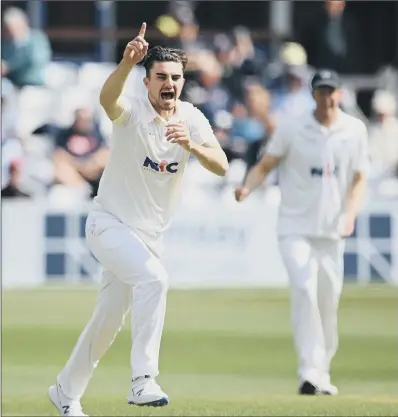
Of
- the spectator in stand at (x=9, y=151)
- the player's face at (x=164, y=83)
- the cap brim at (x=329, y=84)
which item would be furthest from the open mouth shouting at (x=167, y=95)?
the spectator in stand at (x=9, y=151)

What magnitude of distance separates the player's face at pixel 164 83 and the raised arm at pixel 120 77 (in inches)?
8.1

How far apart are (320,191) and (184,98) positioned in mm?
9503

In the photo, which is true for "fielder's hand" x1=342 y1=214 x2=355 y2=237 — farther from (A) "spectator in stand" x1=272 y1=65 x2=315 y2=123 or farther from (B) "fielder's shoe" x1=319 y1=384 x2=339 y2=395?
(A) "spectator in stand" x1=272 y1=65 x2=315 y2=123

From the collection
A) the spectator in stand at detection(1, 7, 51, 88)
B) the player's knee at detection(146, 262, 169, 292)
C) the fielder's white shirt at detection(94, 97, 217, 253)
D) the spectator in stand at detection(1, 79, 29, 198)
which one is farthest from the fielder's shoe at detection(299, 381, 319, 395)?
the spectator in stand at detection(1, 7, 51, 88)

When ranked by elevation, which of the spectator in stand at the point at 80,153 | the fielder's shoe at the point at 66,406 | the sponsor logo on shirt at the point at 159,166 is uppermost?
the sponsor logo on shirt at the point at 159,166

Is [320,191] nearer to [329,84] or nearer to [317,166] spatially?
[317,166]

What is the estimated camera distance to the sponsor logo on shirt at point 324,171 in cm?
1041

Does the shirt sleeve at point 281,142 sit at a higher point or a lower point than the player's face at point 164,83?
lower

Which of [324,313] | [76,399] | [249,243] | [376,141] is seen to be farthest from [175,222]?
[76,399]

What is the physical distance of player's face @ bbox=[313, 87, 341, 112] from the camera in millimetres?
10180

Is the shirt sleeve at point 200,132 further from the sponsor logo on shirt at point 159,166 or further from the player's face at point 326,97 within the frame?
the player's face at point 326,97

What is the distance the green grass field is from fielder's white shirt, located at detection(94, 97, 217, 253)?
53.3 inches

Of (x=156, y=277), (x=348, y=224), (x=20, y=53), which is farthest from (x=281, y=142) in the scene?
(x=20, y=53)

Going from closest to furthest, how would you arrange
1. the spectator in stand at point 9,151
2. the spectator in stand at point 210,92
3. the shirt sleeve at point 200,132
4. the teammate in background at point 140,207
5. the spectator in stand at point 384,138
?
the teammate in background at point 140,207, the shirt sleeve at point 200,132, the spectator in stand at point 9,151, the spectator in stand at point 384,138, the spectator in stand at point 210,92
